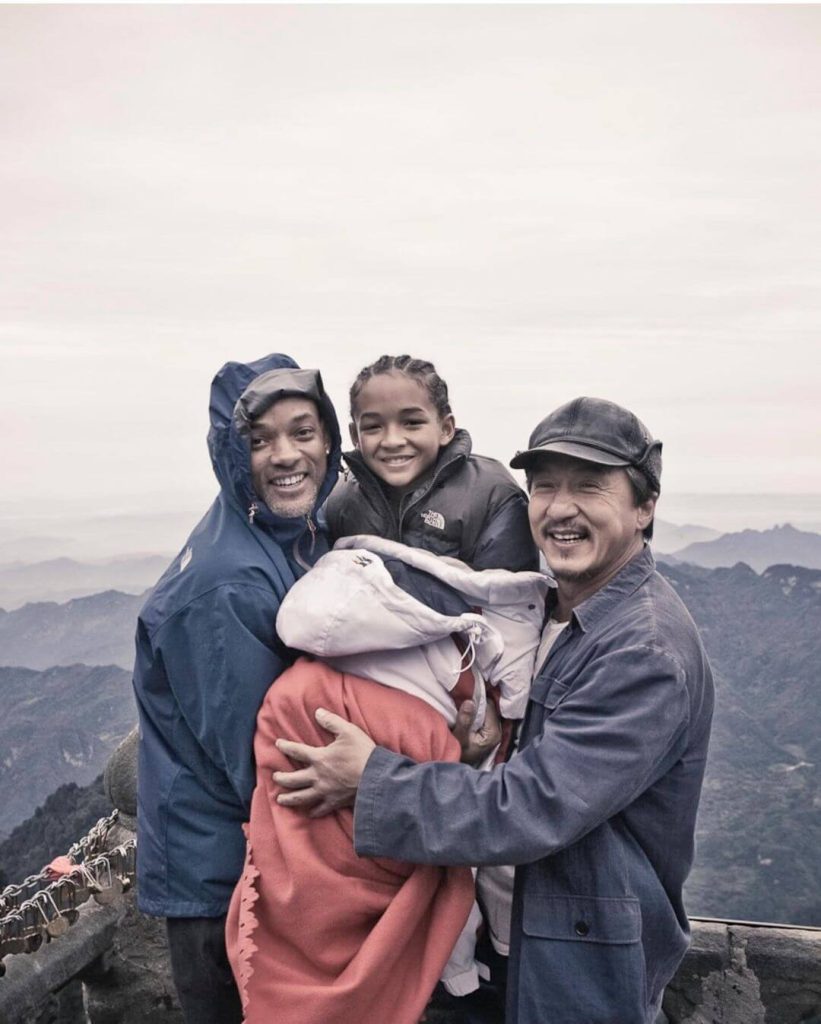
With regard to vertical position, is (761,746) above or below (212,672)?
below

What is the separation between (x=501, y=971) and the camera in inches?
126

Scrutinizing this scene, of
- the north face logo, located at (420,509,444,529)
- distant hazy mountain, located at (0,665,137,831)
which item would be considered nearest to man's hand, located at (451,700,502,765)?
the north face logo, located at (420,509,444,529)

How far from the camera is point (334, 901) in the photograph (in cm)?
275

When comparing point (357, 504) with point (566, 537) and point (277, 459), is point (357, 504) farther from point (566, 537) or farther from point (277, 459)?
point (566, 537)

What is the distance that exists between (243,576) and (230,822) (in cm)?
82

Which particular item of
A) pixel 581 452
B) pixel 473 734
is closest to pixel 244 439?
pixel 581 452

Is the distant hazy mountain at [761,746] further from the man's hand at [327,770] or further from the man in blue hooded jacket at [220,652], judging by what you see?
the man's hand at [327,770]

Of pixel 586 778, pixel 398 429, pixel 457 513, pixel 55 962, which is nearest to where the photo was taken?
pixel 586 778

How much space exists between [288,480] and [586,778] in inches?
54.5

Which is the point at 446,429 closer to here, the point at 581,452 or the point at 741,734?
the point at 581,452

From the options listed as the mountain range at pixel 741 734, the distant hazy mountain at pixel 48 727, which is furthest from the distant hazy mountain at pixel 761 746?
the distant hazy mountain at pixel 48 727

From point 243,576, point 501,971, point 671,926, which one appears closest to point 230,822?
point 243,576

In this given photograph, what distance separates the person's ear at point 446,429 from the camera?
11.8 ft

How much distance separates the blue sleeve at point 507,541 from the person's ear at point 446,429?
15.0 inches
